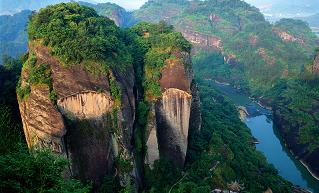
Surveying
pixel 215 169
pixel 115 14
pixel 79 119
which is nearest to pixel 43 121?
pixel 79 119

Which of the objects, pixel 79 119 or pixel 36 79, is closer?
pixel 36 79

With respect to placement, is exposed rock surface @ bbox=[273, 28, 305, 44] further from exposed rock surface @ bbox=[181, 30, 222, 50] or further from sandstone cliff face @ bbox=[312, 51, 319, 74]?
sandstone cliff face @ bbox=[312, 51, 319, 74]

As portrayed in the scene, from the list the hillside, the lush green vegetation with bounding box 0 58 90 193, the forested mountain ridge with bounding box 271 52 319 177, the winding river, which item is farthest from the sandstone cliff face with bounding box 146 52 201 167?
the hillside

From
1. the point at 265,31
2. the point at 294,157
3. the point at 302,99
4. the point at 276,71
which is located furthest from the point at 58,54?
the point at 265,31

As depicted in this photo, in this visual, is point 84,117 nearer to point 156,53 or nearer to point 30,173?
point 156,53

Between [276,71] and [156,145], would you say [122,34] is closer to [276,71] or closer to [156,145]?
[156,145]

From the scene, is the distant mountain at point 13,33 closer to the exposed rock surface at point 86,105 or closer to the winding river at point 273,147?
the winding river at point 273,147

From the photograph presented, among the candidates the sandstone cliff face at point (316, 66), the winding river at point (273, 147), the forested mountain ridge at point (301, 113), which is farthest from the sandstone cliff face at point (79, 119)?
the sandstone cliff face at point (316, 66)
